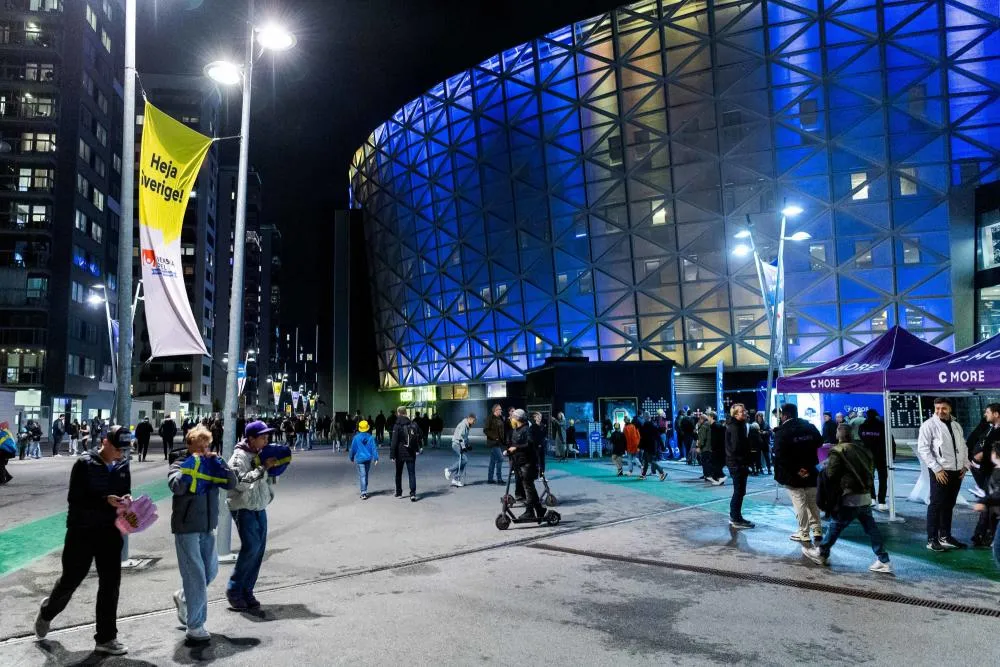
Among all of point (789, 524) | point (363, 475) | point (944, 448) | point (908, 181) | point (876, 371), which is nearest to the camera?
point (944, 448)

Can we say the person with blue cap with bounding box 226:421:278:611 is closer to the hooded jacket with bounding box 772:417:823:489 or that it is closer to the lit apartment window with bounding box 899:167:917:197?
the hooded jacket with bounding box 772:417:823:489

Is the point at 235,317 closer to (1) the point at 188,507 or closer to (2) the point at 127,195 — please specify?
(2) the point at 127,195

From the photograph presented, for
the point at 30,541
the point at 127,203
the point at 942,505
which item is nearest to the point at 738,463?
the point at 942,505

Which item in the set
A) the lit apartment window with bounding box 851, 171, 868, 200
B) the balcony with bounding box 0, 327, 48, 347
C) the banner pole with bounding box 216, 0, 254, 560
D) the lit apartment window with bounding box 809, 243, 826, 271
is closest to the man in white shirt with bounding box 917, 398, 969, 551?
the banner pole with bounding box 216, 0, 254, 560

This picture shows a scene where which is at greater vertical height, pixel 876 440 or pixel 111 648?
pixel 876 440

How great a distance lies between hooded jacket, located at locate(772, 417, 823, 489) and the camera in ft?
27.4

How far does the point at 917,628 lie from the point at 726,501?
7.84 metres

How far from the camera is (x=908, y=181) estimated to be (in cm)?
3164

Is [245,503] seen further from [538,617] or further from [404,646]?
[538,617]

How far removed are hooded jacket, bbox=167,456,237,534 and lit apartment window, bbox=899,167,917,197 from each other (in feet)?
117

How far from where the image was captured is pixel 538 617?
5.75m

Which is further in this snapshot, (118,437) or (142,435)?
(142,435)

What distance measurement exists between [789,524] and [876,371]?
3072mm

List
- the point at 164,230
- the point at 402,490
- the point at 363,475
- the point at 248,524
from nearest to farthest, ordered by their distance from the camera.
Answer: the point at 248,524 → the point at 164,230 → the point at 363,475 → the point at 402,490
